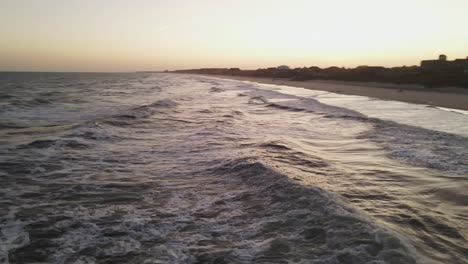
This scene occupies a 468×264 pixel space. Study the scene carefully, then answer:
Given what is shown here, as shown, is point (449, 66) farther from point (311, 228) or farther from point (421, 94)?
point (311, 228)

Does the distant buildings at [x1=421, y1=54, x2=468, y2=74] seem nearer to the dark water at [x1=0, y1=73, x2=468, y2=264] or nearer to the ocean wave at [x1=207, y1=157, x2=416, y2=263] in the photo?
the dark water at [x1=0, y1=73, x2=468, y2=264]

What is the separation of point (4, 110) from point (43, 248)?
21158 mm

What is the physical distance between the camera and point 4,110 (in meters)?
22.9

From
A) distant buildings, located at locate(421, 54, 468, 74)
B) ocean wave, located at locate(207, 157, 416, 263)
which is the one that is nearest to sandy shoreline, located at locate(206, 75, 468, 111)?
distant buildings, located at locate(421, 54, 468, 74)

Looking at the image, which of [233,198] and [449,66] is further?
[449,66]

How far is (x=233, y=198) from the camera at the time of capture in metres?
7.16

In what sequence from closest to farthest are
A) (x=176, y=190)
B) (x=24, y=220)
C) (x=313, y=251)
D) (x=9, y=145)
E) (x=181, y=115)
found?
(x=313, y=251) < (x=24, y=220) < (x=176, y=190) < (x=9, y=145) < (x=181, y=115)

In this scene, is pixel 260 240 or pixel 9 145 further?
pixel 9 145

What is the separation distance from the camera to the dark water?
16.4 ft

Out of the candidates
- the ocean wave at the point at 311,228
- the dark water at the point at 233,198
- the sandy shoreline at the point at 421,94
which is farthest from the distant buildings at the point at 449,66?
the ocean wave at the point at 311,228

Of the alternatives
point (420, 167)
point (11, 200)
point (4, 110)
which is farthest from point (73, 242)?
point (4, 110)

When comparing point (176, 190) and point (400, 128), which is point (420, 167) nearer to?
point (176, 190)

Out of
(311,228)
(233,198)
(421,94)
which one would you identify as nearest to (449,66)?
(421,94)

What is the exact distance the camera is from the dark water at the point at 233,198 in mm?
5012
